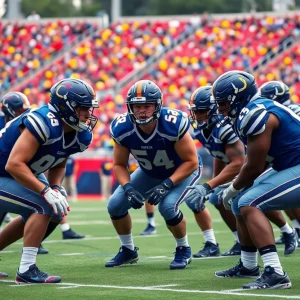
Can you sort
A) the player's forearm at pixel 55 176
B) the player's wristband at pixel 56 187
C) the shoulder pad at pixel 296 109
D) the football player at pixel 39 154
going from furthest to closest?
the shoulder pad at pixel 296 109, the player's forearm at pixel 55 176, the player's wristband at pixel 56 187, the football player at pixel 39 154

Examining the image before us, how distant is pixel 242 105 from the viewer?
21.7 feet

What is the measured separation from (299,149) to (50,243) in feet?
16.5

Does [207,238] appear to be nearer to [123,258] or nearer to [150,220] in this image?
[123,258]

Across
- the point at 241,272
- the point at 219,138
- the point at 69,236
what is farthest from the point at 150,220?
the point at 241,272

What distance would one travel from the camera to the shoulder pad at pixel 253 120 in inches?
243

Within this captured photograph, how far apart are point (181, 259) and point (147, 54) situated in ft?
72.9

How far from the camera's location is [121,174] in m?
7.94

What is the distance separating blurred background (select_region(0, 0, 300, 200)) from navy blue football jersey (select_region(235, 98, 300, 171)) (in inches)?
673

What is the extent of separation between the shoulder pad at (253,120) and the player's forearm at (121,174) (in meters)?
1.94

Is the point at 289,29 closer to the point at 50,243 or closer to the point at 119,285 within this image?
the point at 50,243

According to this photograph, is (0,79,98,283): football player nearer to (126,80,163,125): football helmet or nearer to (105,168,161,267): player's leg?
(126,80,163,125): football helmet

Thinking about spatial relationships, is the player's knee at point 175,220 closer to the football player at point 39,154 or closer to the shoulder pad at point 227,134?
the shoulder pad at point 227,134

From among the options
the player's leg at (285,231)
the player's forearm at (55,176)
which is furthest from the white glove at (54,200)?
the player's leg at (285,231)

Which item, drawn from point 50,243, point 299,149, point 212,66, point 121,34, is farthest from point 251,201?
point 121,34
